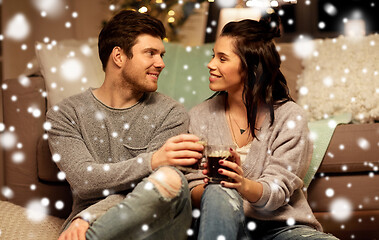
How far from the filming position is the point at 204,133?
1556mm

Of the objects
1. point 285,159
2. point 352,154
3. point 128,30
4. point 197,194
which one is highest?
point 128,30

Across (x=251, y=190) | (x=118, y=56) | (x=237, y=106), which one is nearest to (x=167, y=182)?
(x=251, y=190)

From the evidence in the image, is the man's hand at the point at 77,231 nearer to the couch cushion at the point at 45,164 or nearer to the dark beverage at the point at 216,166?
the dark beverage at the point at 216,166

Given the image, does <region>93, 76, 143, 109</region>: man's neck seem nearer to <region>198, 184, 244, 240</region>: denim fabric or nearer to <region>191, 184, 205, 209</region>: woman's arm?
<region>191, 184, 205, 209</region>: woman's arm

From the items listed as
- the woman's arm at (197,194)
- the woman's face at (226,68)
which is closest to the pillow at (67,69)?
the woman's face at (226,68)

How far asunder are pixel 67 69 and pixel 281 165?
4.02ft

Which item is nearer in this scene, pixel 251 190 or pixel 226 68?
pixel 251 190

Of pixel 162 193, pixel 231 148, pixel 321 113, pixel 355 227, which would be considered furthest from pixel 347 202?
pixel 162 193

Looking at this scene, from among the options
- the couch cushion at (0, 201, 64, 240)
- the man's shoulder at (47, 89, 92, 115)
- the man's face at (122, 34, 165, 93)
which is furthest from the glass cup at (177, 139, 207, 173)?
the couch cushion at (0, 201, 64, 240)

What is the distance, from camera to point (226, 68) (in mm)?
1504

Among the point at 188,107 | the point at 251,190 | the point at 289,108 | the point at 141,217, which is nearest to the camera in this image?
the point at 141,217

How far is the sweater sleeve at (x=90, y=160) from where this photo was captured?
1.34 m

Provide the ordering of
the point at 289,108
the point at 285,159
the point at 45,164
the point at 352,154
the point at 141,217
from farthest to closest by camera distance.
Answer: the point at 45,164 → the point at 352,154 → the point at 289,108 → the point at 285,159 → the point at 141,217

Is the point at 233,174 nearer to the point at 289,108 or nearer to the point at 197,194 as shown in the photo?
the point at 197,194
